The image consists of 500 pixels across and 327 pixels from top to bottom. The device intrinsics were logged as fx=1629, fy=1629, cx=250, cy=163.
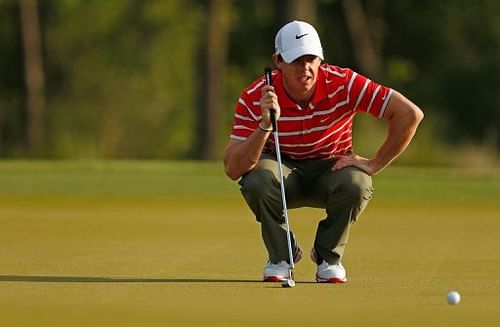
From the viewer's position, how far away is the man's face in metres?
8.85

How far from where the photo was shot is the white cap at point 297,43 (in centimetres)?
874

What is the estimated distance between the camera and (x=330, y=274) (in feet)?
29.5

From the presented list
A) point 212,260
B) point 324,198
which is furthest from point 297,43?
point 212,260

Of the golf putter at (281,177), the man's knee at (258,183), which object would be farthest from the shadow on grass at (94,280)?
the man's knee at (258,183)

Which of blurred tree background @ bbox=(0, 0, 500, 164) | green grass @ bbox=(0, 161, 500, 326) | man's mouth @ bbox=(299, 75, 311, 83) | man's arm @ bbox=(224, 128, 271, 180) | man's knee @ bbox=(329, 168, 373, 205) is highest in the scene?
man's mouth @ bbox=(299, 75, 311, 83)

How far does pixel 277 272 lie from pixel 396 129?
3.39 feet

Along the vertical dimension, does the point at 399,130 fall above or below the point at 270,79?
below

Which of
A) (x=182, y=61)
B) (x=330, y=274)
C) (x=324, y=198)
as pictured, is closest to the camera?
(x=330, y=274)

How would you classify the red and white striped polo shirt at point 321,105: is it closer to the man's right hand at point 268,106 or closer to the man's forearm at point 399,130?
the man's forearm at point 399,130

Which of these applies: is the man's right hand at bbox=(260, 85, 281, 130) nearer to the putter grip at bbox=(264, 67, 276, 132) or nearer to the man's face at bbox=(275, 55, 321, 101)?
the putter grip at bbox=(264, 67, 276, 132)

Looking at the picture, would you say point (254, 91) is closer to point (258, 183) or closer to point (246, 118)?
point (246, 118)

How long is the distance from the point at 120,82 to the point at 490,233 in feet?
91.1

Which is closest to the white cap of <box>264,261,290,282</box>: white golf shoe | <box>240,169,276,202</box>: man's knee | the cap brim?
the cap brim

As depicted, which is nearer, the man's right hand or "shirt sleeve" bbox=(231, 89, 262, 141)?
the man's right hand
